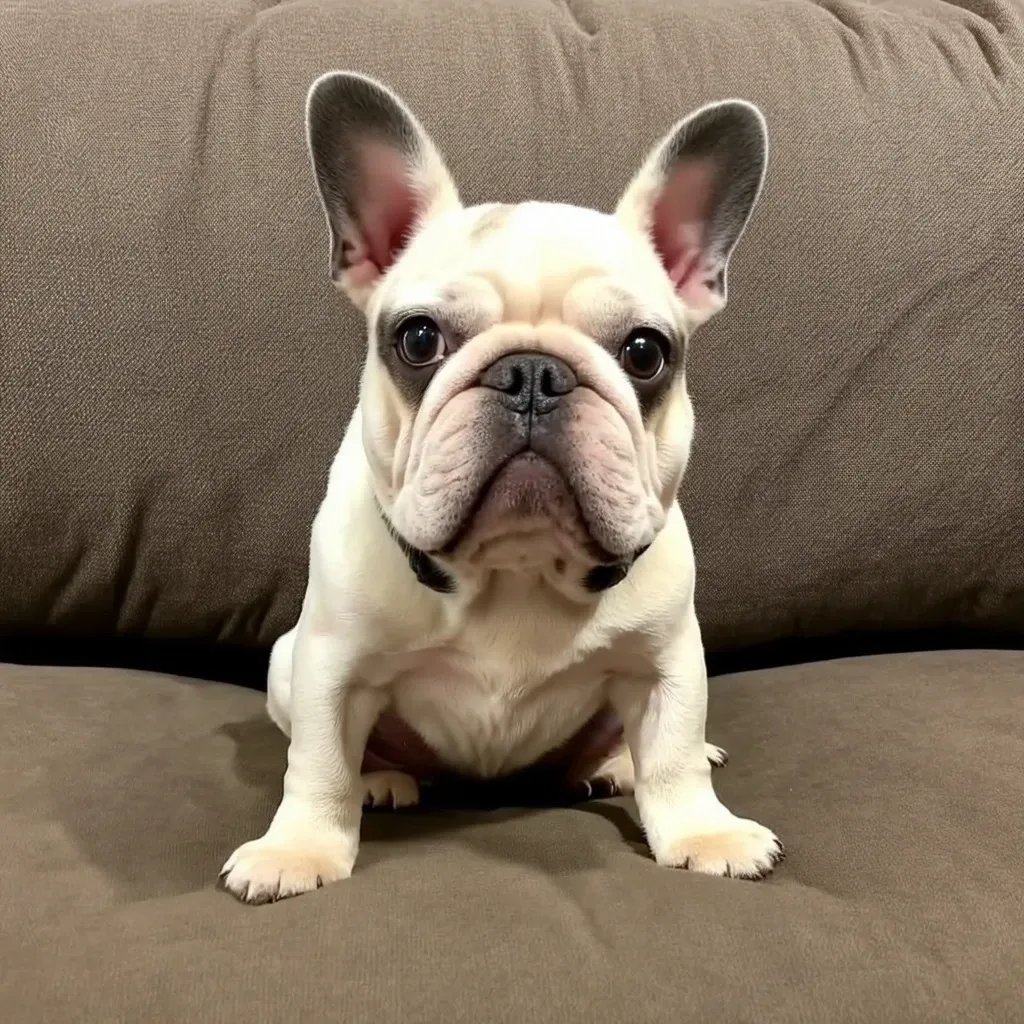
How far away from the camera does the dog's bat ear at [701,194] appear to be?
41.5 inches

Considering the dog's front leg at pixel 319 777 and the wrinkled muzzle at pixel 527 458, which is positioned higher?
the wrinkled muzzle at pixel 527 458

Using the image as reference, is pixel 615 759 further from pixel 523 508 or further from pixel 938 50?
pixel 938 50

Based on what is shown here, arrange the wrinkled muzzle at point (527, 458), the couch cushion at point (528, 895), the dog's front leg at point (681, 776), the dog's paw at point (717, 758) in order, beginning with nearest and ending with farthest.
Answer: the couch cushion at point (528, 895) → the wrinkled muzzle at point (527, 458) → the dog's front leg at point (681, 776) → the dog's paw at point (717, 758)

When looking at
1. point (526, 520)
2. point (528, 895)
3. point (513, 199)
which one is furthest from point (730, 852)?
point (513, 199)

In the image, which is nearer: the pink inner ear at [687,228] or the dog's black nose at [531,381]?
the dog's black nose at [531,381]

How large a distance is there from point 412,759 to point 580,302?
0.58m

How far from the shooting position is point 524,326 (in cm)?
93

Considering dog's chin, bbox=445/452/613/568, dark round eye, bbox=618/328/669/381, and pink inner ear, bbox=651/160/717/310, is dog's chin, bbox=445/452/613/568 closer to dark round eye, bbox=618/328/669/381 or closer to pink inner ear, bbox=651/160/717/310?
dark round eye, bbox=618/328/669/381

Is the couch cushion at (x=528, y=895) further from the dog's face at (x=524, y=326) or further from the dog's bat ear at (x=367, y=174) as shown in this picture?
the dog's bat ear at (x=367, y=174)

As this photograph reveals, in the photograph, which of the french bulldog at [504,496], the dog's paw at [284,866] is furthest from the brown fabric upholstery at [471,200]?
the dog's paw at [284,866]

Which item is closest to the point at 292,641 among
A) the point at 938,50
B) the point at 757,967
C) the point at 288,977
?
the point at 288,977

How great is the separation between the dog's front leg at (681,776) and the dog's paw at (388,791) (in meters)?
0.26

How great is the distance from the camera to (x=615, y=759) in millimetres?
1265

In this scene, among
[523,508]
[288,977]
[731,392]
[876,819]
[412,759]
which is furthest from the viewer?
[731,392]
